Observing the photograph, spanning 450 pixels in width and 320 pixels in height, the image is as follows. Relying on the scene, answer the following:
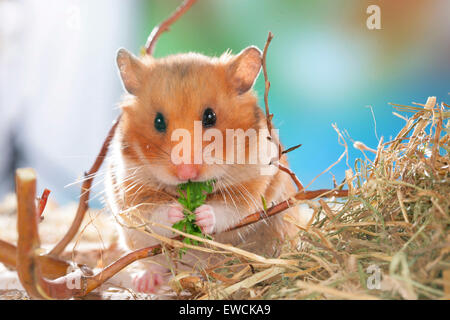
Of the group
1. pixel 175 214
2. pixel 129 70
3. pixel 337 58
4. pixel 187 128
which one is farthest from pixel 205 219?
pixel 337 58

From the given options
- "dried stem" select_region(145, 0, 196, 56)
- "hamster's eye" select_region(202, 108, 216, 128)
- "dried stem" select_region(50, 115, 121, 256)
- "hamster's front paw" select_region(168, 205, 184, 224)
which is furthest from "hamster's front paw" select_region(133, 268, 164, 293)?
"dried stem" select_region(145, 0, 196, 56)

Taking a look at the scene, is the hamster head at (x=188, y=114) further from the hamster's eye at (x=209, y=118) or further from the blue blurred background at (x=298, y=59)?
the blue blurred background at (x=298, y=59)

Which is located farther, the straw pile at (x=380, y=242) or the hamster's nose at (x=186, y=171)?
the hamster's nose at (x=186, y=171)

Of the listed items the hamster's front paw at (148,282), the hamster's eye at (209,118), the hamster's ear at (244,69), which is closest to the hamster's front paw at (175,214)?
the hamster's eye at (209,118)

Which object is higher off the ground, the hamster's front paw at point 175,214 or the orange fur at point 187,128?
the orange fur at point 187,128

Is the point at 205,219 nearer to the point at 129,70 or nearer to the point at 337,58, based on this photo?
the point at 129,70

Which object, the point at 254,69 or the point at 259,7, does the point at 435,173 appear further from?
the point at 259,7

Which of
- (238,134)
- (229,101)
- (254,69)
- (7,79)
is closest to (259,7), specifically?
(254,69)
